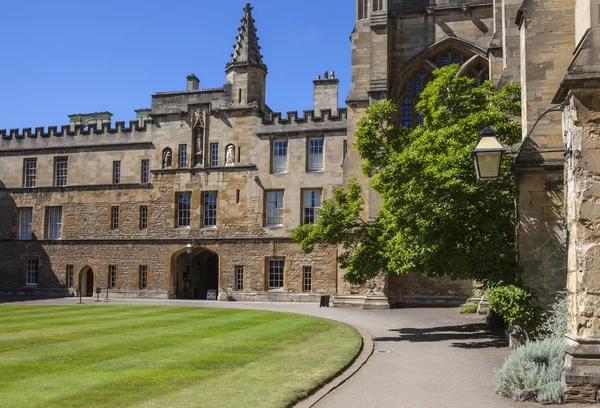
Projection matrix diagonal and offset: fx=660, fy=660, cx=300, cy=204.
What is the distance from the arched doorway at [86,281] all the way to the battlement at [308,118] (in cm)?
1432

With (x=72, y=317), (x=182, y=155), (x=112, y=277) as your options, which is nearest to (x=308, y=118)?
(x=182, y=155)

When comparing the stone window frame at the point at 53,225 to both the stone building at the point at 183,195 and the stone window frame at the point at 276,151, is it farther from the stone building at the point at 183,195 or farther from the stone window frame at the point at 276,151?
the stone window frame at the point at 276,151

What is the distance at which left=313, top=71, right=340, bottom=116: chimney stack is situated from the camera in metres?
38.3

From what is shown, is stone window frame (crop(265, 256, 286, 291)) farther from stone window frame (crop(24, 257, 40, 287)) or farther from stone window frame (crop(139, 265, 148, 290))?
stone window frame (crop(24, 257, 40, 287))

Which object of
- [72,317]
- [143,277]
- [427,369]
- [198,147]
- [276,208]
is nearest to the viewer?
[427,369]

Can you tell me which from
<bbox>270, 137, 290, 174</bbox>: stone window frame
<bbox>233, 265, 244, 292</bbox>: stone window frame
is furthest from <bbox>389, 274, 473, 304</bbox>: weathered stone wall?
<bbox>233, 265, 244, 292</bbox>: stone window frame

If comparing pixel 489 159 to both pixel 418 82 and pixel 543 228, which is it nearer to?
pixel 543 228

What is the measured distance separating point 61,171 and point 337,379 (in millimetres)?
34659

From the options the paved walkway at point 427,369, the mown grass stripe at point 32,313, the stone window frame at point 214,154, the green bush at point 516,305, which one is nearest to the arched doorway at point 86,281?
the stone window frame at point 214,154

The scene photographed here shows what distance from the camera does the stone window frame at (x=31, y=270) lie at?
40.8 metres

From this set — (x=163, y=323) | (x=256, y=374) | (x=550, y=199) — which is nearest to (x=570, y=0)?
(x=550, y=199)

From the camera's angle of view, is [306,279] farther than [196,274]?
No

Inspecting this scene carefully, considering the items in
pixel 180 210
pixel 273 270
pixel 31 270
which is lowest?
pixel 31 270

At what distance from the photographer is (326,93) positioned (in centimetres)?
3838
